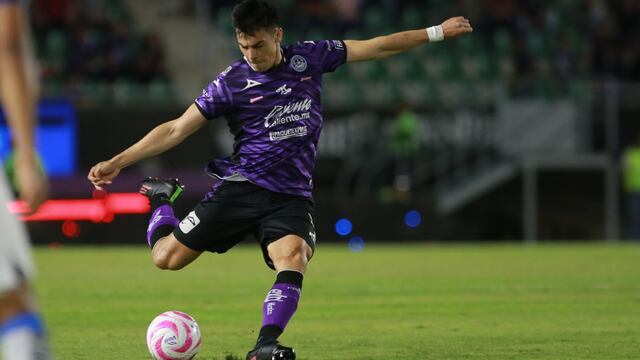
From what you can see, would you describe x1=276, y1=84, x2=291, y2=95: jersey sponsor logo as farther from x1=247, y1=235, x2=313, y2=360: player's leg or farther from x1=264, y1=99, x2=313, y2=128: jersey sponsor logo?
x1=247, y1=235, x2=313, y2=360: player's leg

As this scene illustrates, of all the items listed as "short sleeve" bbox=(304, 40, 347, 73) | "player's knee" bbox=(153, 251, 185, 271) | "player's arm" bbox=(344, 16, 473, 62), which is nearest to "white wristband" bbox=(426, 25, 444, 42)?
"player's arm" bbox=(344, 16, 473, 62)

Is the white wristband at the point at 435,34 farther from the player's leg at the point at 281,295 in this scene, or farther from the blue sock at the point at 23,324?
the blue sock at the point at 23,324

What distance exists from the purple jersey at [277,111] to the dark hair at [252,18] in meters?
0.45

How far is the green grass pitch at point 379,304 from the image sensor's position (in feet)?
28.0

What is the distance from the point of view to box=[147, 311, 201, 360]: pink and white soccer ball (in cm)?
750

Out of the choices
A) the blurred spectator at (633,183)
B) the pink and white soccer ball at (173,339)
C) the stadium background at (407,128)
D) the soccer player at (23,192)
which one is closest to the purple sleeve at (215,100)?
the pink and white soccer ball at (173,339)

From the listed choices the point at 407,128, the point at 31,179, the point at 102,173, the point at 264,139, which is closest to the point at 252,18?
the point at 264,139

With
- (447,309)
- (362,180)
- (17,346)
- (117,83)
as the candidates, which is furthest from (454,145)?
(17,346)

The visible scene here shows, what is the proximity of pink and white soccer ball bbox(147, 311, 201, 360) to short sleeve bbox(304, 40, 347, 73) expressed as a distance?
1782 millimetres

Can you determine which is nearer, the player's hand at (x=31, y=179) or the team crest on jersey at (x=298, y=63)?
the player's hand at (x=31, y=179)

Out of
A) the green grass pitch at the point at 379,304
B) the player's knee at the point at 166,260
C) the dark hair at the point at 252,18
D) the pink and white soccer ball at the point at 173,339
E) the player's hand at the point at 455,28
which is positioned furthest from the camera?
the green grass pitch at the point at 379,304

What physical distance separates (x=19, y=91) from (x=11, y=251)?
20.0 inches

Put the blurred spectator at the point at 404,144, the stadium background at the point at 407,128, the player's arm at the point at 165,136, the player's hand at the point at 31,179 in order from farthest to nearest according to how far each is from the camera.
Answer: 1. the blurred spectator at the point at 404,144
2. the stadium background at the point at 407,128
3. the player's arm at the point at 165,136
4. the player's hand at the point at 31,179

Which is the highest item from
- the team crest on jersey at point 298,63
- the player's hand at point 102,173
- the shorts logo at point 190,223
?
the team crest on jersey at point 298,63
